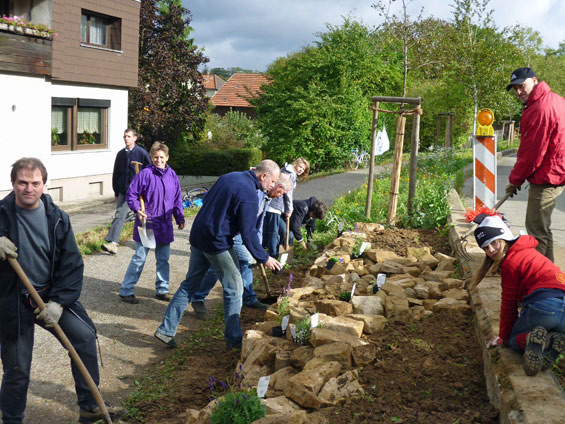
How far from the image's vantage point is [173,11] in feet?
95.9

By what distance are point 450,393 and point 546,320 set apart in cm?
68

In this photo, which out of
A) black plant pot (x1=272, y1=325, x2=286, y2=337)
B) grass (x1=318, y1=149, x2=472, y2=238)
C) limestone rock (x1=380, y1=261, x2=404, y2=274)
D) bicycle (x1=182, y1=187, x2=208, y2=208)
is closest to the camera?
black plant pot (x1=272, y1=325, x2=286, y2=337)

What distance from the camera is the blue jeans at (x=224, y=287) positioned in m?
5.88

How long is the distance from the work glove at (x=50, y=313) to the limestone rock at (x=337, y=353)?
5.36 feet

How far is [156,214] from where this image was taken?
758cm

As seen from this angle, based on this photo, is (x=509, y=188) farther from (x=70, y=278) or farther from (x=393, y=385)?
(x=70, y=278)

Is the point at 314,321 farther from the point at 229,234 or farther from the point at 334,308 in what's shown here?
the point at 229,234

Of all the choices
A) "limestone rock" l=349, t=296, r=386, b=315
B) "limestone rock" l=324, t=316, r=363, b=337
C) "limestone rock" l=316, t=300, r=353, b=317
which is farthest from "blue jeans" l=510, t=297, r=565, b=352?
"limestone rock" l=316, t=300, r=353, b=317

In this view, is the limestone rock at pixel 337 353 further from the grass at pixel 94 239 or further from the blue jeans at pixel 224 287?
the grass at pixel 94 239

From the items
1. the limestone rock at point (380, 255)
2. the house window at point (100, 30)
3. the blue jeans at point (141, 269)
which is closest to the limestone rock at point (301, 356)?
the limestone rock at point (380, 255)

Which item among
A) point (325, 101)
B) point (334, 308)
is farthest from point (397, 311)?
point (325, 101)

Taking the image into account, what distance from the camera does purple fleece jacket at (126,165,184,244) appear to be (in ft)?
24.8

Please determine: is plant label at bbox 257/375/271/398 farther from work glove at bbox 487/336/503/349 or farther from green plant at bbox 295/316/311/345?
work glove at bbox 487/336/503/349

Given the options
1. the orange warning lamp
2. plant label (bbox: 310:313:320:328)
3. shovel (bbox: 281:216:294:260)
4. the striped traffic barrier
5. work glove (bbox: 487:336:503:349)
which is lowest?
shovel (bbox: 281:216:294:260)
